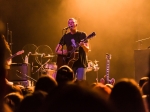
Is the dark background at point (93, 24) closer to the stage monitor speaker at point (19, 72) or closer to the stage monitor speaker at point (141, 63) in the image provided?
the stage monitor speaker at point (19, 72)

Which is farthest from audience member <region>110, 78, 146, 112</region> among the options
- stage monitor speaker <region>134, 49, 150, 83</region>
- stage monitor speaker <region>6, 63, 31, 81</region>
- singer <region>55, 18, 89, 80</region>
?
stage monitor speaker <region>6, 63, 31, 81</region>

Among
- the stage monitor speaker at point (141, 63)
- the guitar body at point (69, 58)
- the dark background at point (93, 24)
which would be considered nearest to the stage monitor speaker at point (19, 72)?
the guitar body at point (69, 58)

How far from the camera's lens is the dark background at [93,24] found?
41.4ft

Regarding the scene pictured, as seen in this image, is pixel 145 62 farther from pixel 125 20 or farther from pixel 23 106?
pixel 23 106

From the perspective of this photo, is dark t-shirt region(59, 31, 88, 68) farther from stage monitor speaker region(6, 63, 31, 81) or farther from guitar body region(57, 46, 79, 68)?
stage monitor speaker region(6, 63, 31, 81)

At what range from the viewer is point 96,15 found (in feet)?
42.2

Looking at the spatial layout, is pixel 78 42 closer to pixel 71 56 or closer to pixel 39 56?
pixel 71 56

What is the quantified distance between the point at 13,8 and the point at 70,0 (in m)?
2.27

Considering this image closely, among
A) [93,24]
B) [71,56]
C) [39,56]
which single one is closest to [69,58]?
[71,56]

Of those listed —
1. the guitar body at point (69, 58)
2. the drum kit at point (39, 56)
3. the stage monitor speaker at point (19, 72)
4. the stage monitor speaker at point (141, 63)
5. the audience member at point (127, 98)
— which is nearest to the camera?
the audience member at point (127, 98)

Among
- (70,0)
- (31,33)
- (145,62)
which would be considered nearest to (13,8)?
(31,33)

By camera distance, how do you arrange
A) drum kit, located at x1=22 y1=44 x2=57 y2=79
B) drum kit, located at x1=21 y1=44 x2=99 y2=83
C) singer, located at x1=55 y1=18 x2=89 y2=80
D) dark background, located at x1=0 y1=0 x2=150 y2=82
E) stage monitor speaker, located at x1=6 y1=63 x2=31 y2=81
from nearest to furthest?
singer, located at x1=55 y1=18 x2=89 y2=80, stage monitor speaker, located at x1=6 y1=63 x2=31 y2=81, drum kit, located at x1=21 y1=44 x2=99 y2=83, drum kit, located at x1=22 y1=44 x2=57 y2=79, dark background, located at x1=0 y1=0 x2=150 y2=82

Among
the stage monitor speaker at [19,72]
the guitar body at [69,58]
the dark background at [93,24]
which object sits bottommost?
the stage monitor speaker at [19,72]

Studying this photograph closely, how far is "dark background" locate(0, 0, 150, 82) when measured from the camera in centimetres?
1262
